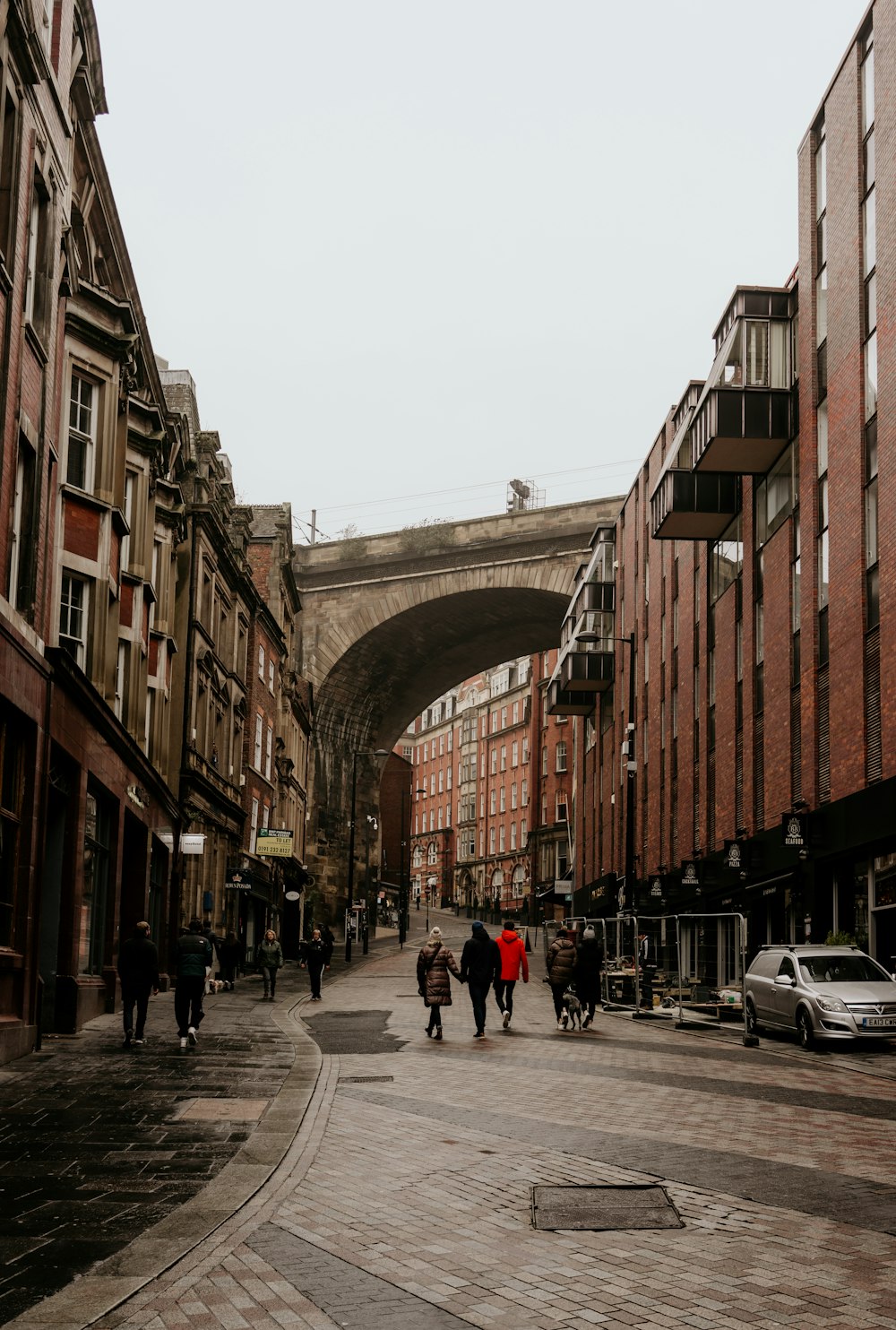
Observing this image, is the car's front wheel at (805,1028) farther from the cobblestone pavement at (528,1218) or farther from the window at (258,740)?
the window at (258,740)

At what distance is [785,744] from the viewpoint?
3064cm

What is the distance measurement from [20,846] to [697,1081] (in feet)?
25.9

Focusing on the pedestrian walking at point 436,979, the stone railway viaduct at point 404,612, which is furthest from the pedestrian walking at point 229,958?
the stone railway viaduct at point 404,612

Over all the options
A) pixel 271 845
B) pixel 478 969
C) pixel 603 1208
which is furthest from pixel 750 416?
pixel 603 1208

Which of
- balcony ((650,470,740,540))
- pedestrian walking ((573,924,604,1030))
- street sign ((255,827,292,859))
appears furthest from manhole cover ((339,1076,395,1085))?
street sign ((255,827,292,859))

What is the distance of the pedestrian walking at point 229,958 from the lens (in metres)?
33.8

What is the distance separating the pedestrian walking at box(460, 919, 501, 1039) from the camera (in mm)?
21395

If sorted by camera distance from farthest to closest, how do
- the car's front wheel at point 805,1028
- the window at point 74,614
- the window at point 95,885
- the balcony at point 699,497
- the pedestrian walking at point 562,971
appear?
the balcony at point 699,497 → the pedestrian walking at point 562,971 → the window at point 74,614 → the window at point 95,885 → the car's front wheel at point 805,1028

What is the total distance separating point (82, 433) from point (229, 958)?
15458 millimetres

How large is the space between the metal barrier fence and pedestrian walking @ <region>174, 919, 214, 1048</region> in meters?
8.82

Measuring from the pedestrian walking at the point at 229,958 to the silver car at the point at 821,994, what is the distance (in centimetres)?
1420

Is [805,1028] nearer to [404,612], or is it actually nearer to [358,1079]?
[358,1079]

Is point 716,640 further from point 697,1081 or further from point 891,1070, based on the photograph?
point 697,1081

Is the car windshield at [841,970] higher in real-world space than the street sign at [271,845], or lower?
lower
